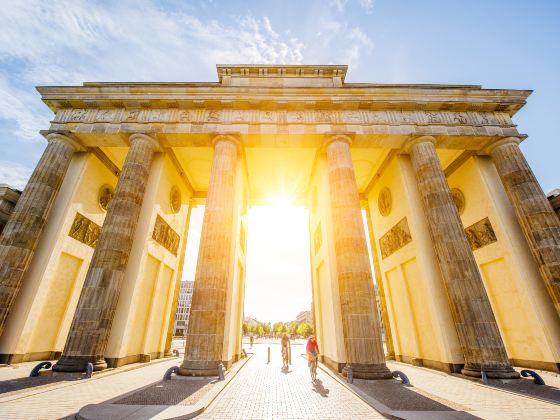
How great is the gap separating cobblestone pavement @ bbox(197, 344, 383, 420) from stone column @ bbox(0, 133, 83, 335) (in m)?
9.75

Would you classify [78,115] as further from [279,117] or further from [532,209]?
[532,209]

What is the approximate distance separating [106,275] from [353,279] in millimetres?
9815

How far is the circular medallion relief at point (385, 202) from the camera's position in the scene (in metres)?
14.8

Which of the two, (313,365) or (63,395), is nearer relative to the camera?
(63,395)

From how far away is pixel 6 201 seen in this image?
38.4ft

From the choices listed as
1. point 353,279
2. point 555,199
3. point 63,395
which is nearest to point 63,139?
point 63,395

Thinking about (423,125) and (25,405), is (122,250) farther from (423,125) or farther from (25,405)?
(423,125)

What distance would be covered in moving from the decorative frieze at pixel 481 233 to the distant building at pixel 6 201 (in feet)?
77.7

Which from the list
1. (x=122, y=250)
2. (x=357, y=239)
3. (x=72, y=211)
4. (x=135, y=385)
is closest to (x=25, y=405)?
(x=135, y=385)

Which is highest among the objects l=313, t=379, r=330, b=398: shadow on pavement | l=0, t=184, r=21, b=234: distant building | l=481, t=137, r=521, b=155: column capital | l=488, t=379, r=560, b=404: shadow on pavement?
l=481, t=137, r=521, b=155: column capital

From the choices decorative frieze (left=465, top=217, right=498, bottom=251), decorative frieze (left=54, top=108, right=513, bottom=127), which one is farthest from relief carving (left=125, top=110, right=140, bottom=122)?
decorative frieze (left=465, top=217, right=498, bottom=251)

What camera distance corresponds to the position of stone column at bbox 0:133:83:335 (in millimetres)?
9695

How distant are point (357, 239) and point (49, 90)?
694 inches

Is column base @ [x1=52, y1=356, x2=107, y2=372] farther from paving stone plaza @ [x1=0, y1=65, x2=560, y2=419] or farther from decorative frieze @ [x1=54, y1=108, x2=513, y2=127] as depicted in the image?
decorative frieze @ [x1=54, y1=108, x2=513, y2=127]
